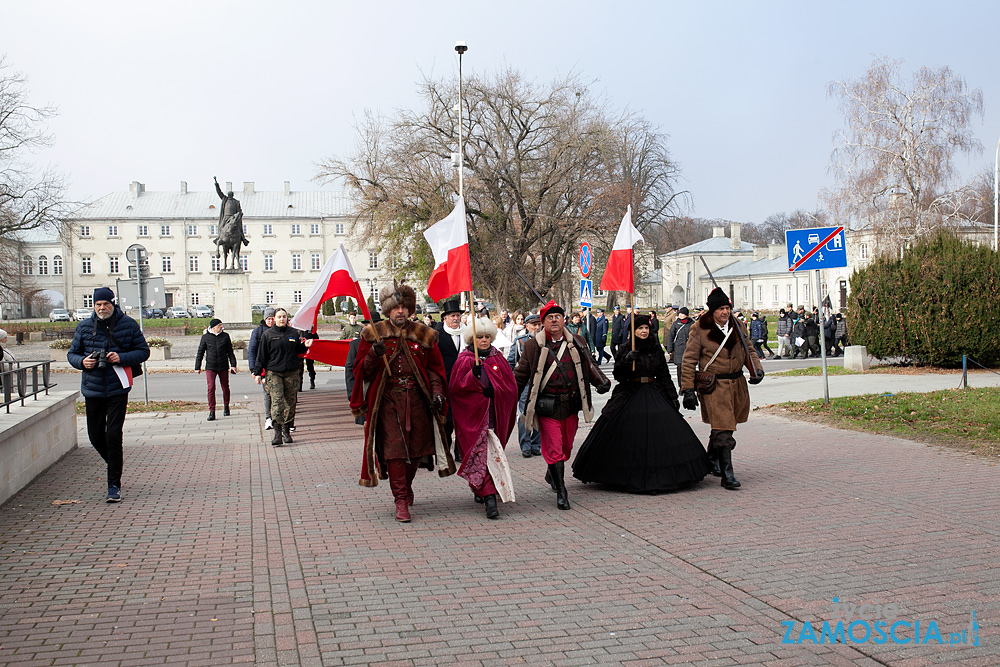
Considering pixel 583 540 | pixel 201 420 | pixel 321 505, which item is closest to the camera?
pixel 583 540

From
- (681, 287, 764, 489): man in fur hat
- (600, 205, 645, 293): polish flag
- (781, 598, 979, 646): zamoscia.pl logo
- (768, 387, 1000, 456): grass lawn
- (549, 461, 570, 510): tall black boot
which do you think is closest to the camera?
(781, 598, 979, 646): zamoscia.pl logo

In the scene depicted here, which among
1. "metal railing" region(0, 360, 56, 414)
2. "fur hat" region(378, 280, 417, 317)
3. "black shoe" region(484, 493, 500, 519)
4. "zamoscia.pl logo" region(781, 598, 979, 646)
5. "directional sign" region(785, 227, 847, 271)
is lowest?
"zamoscia.pl logo" region(781, 598, 979, 646)

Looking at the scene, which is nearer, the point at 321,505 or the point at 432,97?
the point at 321,505

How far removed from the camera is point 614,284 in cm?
981

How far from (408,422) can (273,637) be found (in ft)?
9.82

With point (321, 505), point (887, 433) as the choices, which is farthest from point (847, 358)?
point (321, 505)

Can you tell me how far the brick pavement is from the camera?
14.9 ft

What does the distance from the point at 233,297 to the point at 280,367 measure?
2512cm

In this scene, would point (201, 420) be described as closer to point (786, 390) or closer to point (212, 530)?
point (212, 530)

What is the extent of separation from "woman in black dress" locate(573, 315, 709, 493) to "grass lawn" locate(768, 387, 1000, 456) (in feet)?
13.4

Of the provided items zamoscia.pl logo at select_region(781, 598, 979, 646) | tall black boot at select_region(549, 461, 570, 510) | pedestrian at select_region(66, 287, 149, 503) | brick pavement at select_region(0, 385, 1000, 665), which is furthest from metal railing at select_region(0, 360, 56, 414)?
zamoscia.pl logo at select_region(781, 598, 979, 646)

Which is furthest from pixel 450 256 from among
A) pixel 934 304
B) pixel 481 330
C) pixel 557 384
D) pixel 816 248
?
pixel 934 304

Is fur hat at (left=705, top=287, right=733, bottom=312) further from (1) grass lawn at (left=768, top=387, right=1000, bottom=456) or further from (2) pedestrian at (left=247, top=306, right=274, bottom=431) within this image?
(2) pedestrian at (left=247, top=306, right=274, bottom=431)

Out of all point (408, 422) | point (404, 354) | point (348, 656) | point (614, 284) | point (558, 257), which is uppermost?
point (558, 257)
